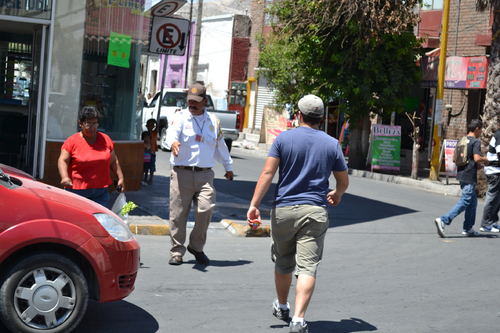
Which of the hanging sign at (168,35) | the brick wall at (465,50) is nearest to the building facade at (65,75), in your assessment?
the hanging sign at (168,35)

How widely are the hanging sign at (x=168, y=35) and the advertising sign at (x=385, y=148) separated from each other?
9468 millimetres

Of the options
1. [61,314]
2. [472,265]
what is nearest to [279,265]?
[61,314]

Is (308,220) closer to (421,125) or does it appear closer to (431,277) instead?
(431,277)

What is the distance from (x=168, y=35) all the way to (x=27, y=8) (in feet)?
9.94

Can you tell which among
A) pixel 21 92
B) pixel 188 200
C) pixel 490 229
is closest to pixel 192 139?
pixel 188 200

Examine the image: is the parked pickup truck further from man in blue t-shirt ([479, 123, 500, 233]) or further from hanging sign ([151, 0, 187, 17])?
man in blue t-shirt ([479, 123, 500, 233])

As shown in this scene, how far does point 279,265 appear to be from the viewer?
4988 mm

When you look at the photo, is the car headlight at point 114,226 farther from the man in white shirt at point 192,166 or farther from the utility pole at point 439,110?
the utility pole at point 439,110

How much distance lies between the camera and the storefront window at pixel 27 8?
976cm

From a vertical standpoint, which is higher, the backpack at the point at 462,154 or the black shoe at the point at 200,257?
the backpack at the point at 462,154

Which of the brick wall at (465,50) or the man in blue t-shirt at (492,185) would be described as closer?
the man in blue t-shirt at (492,185)

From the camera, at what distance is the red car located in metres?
4.17

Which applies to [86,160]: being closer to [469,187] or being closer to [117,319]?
[117,319]

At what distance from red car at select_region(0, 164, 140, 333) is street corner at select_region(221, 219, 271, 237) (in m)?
4.65
